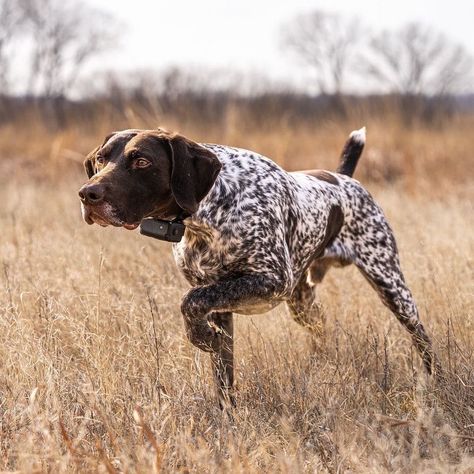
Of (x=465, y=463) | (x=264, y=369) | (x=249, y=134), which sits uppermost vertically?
(x=465, y=463)

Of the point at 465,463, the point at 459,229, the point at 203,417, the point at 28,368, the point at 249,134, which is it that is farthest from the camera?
the point at 249,134

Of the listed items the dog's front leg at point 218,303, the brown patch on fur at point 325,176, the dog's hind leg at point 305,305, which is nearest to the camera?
the dog's front leg at point 218,303

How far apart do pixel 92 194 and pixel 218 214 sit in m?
0.60

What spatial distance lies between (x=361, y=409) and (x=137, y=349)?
110 centimetres

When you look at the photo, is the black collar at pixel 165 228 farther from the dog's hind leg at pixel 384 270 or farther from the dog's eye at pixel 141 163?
the dog's hind leg at pixel 384 270

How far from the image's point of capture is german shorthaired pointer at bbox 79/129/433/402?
321 centimetres

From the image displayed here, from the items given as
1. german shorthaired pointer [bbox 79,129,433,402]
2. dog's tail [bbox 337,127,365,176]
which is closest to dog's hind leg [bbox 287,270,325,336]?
german shorthaired pointer [bbox 79,129,433,402]

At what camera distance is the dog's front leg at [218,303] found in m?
3.31

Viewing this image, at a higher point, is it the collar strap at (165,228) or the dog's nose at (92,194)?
the dog's nose at (92,194)

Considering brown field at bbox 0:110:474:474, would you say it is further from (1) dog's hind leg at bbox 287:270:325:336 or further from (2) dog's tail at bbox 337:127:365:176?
(2) dog's tail at bbox 337:127:365:176

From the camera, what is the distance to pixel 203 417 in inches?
123

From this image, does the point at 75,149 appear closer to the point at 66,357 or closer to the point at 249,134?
the point at 249,134

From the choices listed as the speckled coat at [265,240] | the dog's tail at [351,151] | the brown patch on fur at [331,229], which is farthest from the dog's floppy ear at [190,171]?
the dog's tail at [351,151]

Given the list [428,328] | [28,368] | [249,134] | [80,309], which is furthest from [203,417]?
[249,134]
